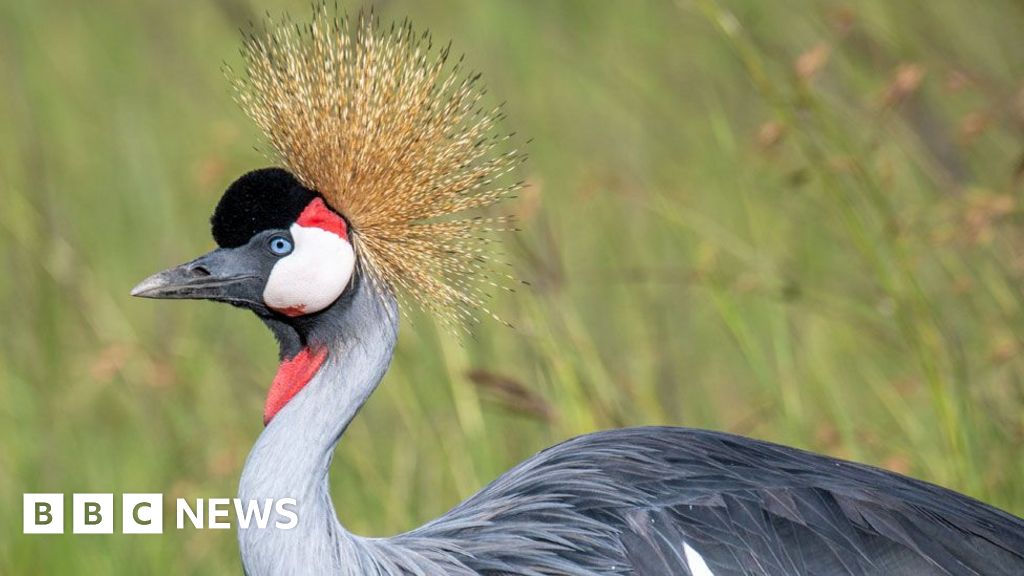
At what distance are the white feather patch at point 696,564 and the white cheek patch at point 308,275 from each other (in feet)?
1.95

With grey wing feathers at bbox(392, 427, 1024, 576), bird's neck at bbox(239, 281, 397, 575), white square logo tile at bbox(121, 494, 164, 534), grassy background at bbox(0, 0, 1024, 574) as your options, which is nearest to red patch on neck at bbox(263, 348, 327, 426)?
bird's neck at bbox(239, 281, 397, 575)

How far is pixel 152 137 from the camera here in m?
5.30

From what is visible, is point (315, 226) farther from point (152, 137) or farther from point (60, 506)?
point (152, 137)

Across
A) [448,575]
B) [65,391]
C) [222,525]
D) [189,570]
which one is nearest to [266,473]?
[448,575]

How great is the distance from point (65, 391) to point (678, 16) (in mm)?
2376

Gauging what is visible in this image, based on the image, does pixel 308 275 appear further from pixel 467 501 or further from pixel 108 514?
pixel 108 514

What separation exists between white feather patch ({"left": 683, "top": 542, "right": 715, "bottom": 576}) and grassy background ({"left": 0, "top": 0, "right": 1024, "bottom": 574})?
0.56 metres

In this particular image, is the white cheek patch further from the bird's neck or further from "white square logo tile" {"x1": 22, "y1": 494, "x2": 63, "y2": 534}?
"white square logo tile" {"x1": 22, "y1": 494, "x2": 63, "y2": 534}

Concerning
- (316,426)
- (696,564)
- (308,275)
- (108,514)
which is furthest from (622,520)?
(108,514)

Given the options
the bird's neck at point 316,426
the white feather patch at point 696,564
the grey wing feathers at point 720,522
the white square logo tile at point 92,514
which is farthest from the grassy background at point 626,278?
the white feather patch at point 696,564

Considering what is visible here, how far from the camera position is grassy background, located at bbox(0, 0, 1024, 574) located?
297cm

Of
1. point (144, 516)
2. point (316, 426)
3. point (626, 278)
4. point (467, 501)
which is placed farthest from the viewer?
point (626, 278)

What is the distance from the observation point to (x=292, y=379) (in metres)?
2.40

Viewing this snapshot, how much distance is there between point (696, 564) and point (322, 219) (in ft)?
2.28
